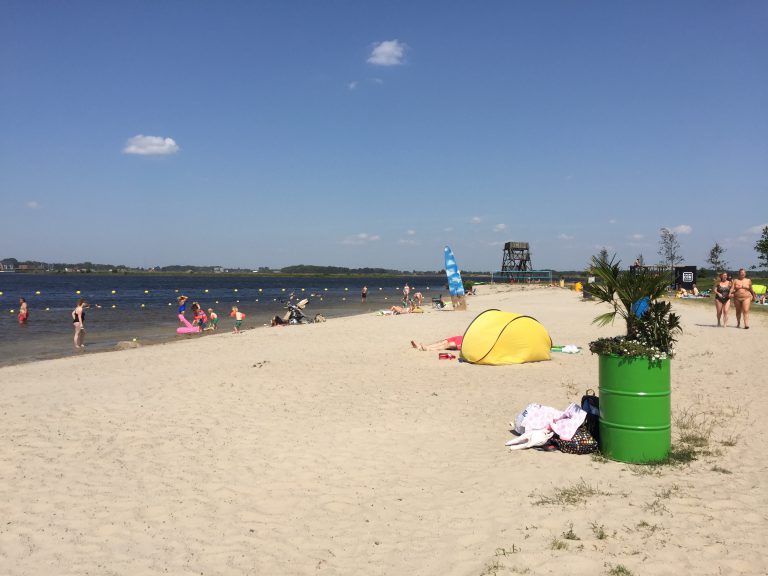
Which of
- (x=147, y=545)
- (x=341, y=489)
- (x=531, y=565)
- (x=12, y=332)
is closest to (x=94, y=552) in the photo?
(x=147, y=545)

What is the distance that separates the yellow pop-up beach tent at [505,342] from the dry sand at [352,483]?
1.06m

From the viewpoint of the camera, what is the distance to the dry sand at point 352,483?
152 inches

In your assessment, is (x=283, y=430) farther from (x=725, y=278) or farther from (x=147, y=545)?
(x=725, y=278)

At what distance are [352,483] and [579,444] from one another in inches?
96.4

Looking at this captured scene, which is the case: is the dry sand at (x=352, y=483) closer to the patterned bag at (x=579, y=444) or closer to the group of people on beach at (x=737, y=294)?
the patterned bag at (x=579, y=444)

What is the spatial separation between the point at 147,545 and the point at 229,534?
0.59 m

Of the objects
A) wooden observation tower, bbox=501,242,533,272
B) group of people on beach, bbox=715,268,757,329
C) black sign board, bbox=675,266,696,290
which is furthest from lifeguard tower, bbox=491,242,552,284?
group of people on beach, bbox=715,268,757,329

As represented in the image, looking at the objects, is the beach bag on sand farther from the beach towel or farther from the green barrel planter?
the green barrel planter

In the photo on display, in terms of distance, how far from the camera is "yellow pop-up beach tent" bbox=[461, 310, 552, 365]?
1152 cm

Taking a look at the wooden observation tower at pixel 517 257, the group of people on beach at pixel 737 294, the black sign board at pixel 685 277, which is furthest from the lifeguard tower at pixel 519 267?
the group of people on beach at pixel 737 294

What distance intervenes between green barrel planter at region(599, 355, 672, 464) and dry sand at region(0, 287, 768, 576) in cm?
23

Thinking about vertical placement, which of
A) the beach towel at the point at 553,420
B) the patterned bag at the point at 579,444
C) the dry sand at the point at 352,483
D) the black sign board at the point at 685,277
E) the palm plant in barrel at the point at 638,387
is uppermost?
the black sign board at the point at 685,277

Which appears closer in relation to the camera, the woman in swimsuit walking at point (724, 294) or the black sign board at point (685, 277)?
the woman in swimsuit walking at point (724, 294)

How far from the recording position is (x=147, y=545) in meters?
4.18
